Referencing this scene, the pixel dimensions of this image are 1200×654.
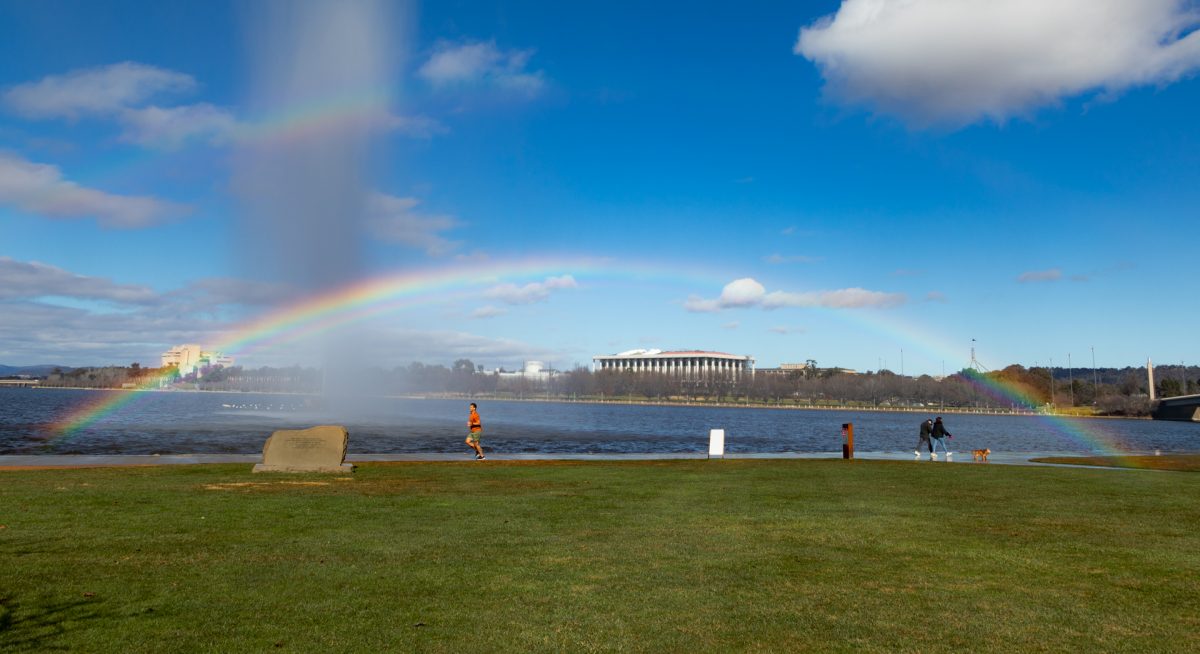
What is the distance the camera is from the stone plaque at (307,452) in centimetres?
2402

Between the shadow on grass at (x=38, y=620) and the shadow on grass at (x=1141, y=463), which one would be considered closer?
the shadow on grass at (x=38, y=620)

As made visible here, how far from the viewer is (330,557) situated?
11.1 metres

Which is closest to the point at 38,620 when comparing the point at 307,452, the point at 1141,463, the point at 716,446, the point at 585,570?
the point at 585,570

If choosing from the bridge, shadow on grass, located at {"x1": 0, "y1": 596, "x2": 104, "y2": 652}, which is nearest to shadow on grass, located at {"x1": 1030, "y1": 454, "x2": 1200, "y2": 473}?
shadow on grass, located at {"x1": 0, "y1": 596, "x2": 104, "y2": 652}

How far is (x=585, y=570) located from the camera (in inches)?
414

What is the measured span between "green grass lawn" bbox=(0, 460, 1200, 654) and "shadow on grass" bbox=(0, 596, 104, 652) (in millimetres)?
32

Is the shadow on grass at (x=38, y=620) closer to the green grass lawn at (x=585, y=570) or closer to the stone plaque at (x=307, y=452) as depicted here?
the green grass lawn at (x=585, y=570)

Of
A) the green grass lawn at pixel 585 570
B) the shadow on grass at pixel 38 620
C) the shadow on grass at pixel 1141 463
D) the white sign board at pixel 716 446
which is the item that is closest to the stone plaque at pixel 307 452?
the green grass lawn at pixel 585 570

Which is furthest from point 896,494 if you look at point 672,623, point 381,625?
point 381,625

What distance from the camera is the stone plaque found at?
78.8 ft

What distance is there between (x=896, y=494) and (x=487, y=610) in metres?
13.6

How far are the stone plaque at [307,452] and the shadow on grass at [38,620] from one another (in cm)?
1574

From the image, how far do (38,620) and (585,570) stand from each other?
18.7 feet

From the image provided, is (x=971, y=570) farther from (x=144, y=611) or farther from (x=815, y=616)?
(x=144, y=611)
